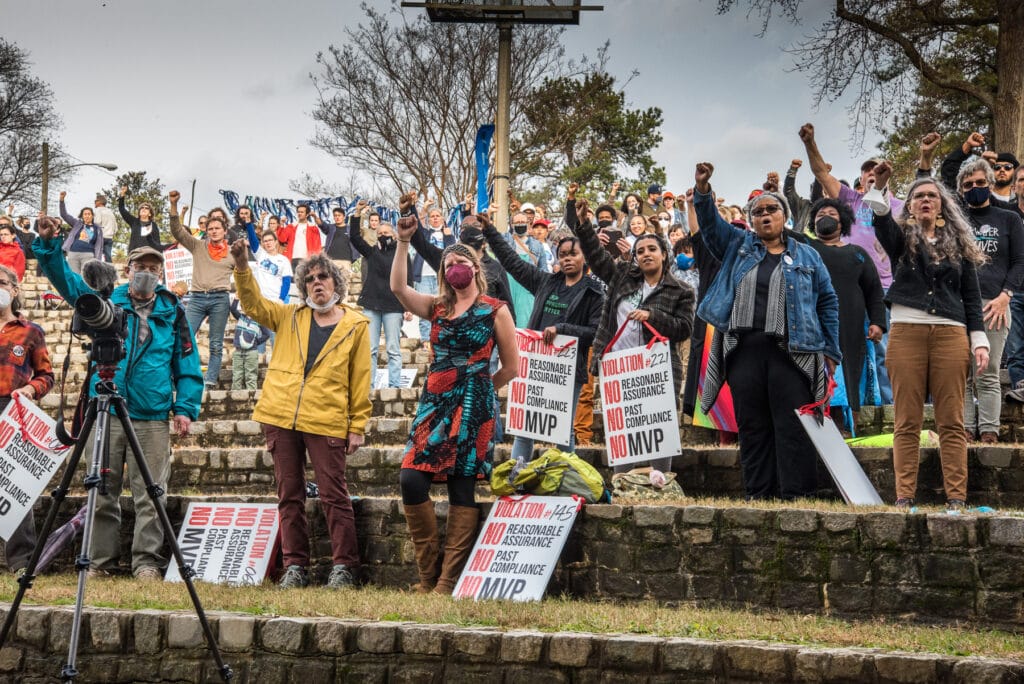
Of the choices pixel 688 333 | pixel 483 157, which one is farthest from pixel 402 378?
pixel 483 157

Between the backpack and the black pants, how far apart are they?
1031 millimetres

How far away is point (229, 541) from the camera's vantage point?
25.8ft

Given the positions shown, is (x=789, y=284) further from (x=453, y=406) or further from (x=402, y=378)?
(x=402, y=378)

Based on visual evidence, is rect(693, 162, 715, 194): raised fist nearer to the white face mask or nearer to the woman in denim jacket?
the woman in denim jacket

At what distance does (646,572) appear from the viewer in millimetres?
6980

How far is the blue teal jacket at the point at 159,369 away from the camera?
7805 millimetres

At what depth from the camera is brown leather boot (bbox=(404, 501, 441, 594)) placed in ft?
23.2

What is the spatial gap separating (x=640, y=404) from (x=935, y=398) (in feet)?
6.70

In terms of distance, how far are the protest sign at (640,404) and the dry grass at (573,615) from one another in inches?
62.8

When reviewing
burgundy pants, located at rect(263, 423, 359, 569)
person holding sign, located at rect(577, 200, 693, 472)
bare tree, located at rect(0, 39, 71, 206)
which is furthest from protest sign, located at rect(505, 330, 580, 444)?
bare tree, located at rect(0, 39, 71, 206)

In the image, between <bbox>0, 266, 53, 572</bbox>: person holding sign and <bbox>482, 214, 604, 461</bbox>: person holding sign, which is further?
<bbox>482, 214, 604, 461</bbox>: person holding sign

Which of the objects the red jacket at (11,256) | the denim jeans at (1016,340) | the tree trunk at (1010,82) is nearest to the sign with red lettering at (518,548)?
the denim jeans at (1016,340)

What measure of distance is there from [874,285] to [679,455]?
217 cm

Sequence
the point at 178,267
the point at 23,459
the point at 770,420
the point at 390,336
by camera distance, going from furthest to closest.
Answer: the point at 178,267 → the point at 390,336 → the point at 23,459 → the point at 770,420
